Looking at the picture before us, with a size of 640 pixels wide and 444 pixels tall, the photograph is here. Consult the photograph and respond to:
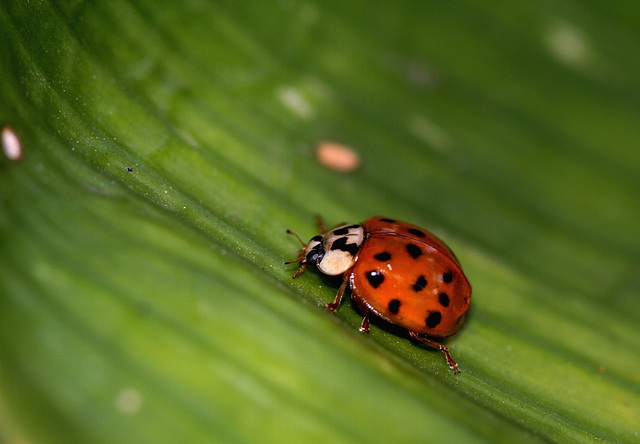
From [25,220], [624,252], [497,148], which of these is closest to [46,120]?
[25,220]

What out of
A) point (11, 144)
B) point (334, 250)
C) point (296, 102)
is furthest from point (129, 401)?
point (296, 102)

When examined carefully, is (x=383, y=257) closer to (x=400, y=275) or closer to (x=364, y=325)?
(x=400, y=275)

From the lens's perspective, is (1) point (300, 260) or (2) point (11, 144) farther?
(1) point (300, 260)

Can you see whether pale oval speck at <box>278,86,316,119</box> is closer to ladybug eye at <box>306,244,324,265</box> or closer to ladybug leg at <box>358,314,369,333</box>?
ladybug eye at <box>306,244,324,265</box>

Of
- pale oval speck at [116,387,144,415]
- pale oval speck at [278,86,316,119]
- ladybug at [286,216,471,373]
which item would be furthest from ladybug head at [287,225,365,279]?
pale oval speck at [116,387,144,415]

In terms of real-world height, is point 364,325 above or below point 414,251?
below

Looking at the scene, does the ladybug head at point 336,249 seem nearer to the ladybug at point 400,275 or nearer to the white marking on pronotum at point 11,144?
the ladybug at point 400,275

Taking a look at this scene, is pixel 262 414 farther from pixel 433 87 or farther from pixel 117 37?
pixel 433 87
